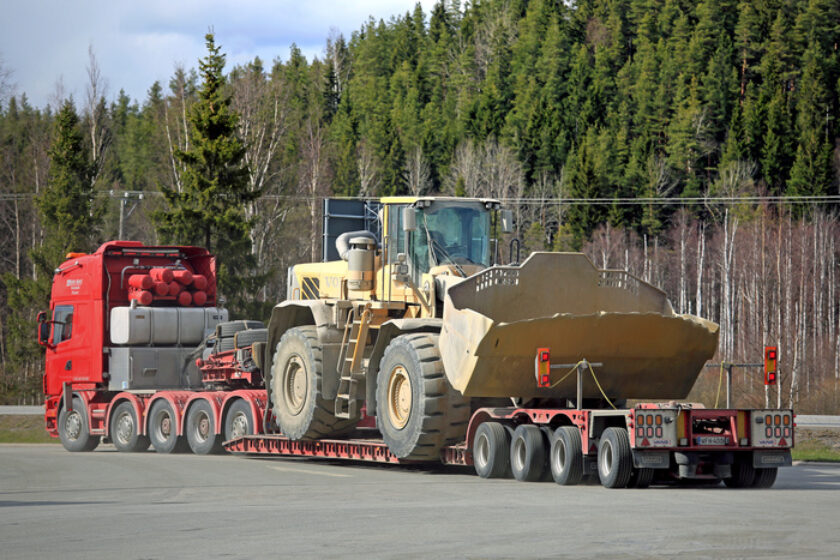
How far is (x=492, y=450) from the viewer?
17.4 metres

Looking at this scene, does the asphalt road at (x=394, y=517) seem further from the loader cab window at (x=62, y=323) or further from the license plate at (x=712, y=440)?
the loader cab window at (x=62, y=323)

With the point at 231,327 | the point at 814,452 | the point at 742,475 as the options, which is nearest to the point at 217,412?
the point at 231,327

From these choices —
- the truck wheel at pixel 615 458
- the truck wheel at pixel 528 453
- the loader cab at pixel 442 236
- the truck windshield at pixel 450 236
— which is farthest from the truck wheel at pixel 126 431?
the truck wheel at pixel 615 458

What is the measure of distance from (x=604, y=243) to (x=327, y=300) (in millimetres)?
66389

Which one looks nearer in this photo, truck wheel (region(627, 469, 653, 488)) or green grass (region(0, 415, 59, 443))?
truck wheel (region(627, 469, 653, 488))

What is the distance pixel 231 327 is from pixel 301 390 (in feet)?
14.5

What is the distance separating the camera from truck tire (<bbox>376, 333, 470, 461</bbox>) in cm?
1805

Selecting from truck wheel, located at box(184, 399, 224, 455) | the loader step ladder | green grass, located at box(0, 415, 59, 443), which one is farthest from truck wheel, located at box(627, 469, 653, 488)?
green grass, located at box(0, 415, 59, 443)

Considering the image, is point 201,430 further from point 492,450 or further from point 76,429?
point 492,450

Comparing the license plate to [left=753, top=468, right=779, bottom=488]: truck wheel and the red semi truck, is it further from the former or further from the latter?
[left=753, top=468, right=779, bottom=488]: truck wheel

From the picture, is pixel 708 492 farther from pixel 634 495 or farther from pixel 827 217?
pixel 827 217

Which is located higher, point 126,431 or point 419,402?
point 419,402

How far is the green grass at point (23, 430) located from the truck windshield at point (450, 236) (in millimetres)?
20458

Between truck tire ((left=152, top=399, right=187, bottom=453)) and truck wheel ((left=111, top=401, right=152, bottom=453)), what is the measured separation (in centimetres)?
49
